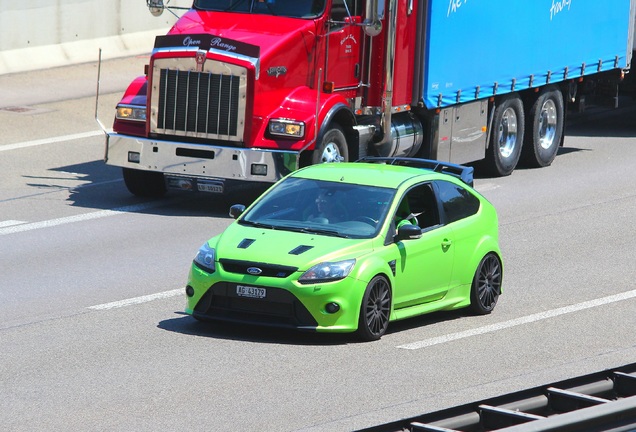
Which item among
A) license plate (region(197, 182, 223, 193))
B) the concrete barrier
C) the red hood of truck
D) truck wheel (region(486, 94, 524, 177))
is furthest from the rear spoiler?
the concrete barrier

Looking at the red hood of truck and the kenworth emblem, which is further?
the red hood of truck

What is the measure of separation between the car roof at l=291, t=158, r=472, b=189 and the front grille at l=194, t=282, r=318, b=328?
1725 millimetres

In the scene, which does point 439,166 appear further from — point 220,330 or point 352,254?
point 220,330

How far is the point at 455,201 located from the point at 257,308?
2563 mm

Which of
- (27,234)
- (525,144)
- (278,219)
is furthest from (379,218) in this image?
(525,144)

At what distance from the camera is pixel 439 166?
45.5 feet

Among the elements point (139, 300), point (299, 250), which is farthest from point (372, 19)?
point (299, 250)

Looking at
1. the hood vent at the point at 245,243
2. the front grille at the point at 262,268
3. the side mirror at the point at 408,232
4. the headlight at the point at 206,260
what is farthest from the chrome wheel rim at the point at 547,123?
the front grille at the point at 262,268

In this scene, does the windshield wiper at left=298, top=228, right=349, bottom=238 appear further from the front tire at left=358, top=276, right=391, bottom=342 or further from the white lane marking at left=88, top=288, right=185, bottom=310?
the white lane marking at left=88, top=288, right=185, bottom=310

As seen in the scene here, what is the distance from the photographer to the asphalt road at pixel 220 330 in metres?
9.76

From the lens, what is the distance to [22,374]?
34.3ft

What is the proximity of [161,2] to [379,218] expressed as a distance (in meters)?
7.85

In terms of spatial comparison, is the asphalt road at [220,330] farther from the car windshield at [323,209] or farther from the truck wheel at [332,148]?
the truck wheel at [332,148]

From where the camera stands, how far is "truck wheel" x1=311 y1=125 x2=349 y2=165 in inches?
693
